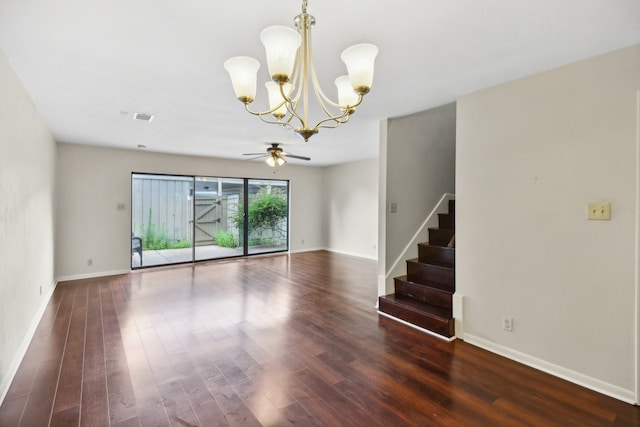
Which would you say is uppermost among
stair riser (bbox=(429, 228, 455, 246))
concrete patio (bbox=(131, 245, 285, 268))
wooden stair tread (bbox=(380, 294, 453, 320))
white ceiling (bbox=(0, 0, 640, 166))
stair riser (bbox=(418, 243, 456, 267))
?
white ceiling (bbox=(0, 0, 640, 166))

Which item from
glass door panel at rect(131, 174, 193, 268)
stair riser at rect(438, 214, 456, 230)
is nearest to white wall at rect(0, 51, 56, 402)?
glass door panel at rect(131, 174, 193, 268)

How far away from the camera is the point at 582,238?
2299 mm

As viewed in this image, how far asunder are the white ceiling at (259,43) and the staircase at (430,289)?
1794mm

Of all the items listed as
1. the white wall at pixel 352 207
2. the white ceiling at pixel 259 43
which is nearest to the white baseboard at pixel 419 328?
the white ceiling at pixel 259 43

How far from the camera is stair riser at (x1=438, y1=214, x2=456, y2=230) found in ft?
14.0

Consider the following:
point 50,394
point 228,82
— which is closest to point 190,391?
point 50,394

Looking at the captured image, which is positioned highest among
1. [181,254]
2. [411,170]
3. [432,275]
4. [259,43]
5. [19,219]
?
[259,43]

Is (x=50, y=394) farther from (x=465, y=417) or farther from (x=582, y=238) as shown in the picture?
(x=582, y=238)

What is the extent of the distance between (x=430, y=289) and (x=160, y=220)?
562 centimetres

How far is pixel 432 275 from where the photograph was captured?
12.1ft

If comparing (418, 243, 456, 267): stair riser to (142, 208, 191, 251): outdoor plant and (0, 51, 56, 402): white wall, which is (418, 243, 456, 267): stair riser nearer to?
(0, 51, 56, 402): white wall

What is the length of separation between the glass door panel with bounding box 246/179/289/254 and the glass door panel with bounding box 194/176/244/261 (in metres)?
0.27

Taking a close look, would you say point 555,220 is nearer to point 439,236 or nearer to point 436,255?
point 436,255

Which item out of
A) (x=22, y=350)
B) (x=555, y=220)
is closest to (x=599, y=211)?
(x=555, y=220)
